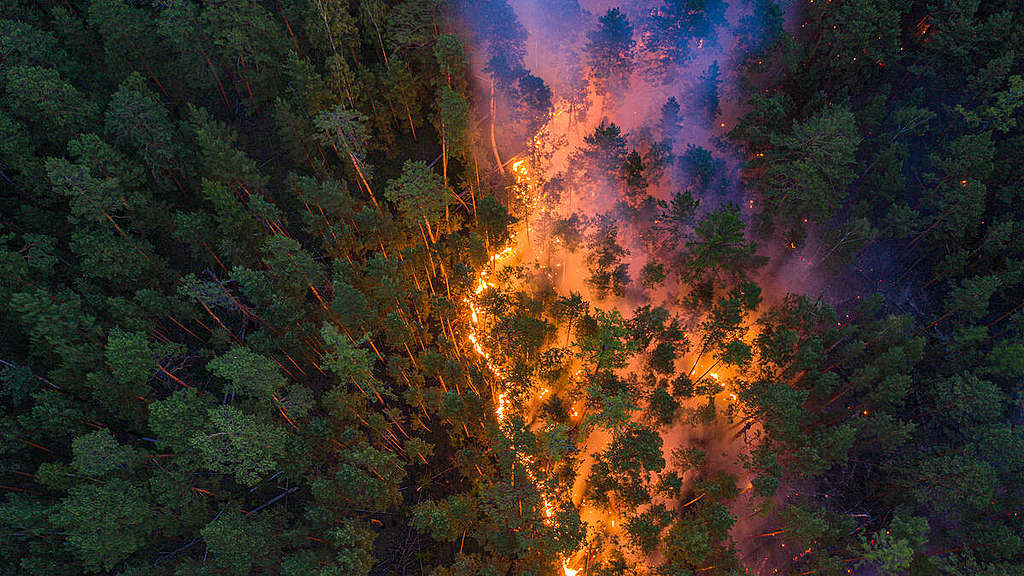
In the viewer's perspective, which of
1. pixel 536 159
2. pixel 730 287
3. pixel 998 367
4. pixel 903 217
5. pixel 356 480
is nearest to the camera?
pixel 356 480

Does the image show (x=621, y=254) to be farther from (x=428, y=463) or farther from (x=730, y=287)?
(x=428, y=463)

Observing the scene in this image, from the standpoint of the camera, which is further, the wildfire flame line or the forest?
the wildfire flame line

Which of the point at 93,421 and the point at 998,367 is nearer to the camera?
the point at 93,421

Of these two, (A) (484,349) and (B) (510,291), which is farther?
(B) (510,291)

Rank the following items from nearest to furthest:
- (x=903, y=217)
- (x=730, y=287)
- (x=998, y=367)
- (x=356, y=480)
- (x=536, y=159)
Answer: (x=356, y=480) < (x=998, y=367) < (x=903, y=217) < (x=730, y=287) < (x=536, y=159)

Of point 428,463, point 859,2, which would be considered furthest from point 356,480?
point 859,2

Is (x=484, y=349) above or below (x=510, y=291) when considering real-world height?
below

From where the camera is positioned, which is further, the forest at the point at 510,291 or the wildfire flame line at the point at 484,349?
the wildfire flame line at the point at 484,349

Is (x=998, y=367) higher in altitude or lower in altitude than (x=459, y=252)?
lower
